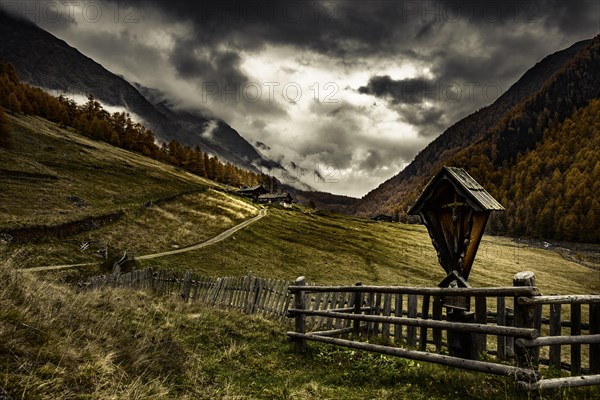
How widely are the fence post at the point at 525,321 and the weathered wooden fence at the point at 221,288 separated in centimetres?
868

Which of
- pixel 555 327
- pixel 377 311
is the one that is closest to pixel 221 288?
pixel 377 311

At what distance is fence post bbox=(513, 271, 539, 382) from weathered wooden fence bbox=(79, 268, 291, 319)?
8681 mm

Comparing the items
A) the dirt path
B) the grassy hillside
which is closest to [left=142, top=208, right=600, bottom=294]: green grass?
the dirt path

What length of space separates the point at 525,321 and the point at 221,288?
1342 centimetres

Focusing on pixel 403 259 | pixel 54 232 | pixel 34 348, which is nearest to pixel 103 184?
pixel 54 232

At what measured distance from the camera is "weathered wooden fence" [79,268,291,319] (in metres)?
13.8

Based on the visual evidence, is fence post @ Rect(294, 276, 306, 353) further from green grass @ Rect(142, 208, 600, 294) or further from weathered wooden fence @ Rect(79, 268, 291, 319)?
green grass @ Rect(142, 208, 600, 294)

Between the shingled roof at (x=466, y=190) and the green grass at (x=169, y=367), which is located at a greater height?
the shingled roof at (x=466, y=190)

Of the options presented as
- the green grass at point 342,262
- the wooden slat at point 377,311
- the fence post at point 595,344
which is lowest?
the green grass at point 342,262

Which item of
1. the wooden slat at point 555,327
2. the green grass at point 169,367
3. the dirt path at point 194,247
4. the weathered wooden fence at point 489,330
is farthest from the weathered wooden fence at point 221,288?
the wooden slat at point 555,327

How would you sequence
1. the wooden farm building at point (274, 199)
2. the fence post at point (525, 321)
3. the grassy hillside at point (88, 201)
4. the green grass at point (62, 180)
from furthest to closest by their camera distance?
the wooden farm building at point (274, 199) < the green grass at point (62, 180) < the grassy hillside at point (88, 201) < the fence post at point (525, 321)

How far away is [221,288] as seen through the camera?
1658 cm

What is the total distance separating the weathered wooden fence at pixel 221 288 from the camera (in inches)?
542

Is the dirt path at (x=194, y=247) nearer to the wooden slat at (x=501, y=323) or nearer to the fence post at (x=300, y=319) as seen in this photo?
the fence post at (x=300, y=319)
